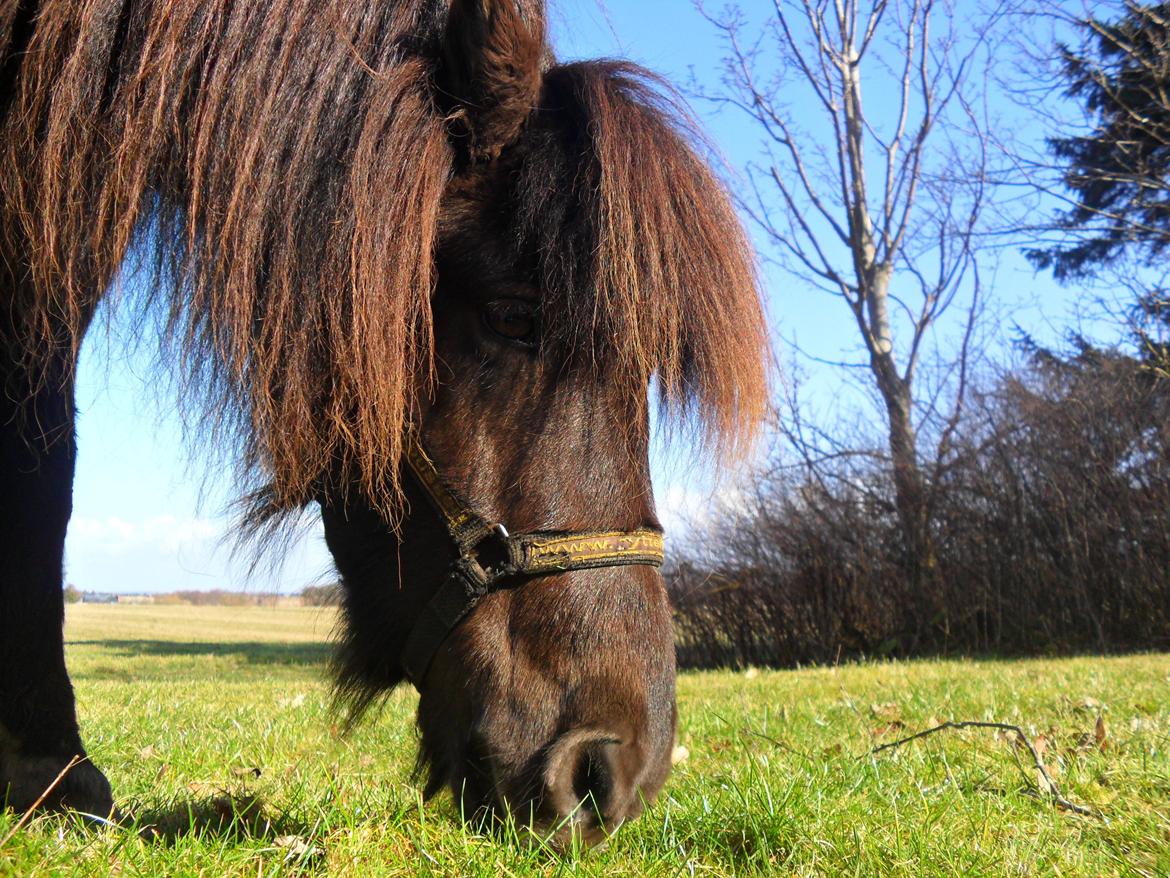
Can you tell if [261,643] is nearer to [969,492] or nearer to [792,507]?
[792,507]

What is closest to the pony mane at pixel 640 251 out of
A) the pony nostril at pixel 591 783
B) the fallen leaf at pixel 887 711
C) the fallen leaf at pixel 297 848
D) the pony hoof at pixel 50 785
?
the pony nostril at pixel 591 783

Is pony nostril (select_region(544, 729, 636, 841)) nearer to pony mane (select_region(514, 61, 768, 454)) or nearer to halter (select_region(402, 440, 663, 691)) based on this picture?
halter (select_region(402, 440, 663, 691))

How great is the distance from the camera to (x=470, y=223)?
75.0 inches

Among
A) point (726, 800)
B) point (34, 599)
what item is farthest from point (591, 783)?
point (34, 599)

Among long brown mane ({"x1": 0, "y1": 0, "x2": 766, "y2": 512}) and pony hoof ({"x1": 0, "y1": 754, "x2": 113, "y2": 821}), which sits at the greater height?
long brown mane ({"x1": 0, "y1": 0, "x2": 766, "y2": 512})

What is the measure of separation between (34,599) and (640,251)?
160cm

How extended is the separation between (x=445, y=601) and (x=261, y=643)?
1653 cm

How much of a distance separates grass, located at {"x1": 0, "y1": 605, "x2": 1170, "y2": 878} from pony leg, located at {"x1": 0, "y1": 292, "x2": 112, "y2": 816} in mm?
161

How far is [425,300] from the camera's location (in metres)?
1.83

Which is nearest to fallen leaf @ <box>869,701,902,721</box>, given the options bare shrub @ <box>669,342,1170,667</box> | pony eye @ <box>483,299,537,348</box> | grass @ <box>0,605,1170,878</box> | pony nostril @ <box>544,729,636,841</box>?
grass @ <box>0,605,1170,878</box>

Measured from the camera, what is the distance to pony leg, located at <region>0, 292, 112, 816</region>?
2.05m

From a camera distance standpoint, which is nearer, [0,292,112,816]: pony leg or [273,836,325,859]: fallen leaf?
[273,836,325,859]: fallen leaf

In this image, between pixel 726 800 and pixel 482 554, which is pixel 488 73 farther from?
pixel 726 800

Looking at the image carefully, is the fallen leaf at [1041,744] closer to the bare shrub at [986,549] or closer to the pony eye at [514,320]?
the pony eye at [514,320]
